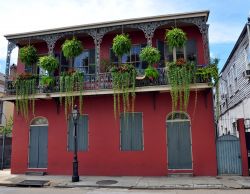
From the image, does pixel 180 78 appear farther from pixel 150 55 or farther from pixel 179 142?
pixel 179 142

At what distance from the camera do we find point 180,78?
11.9 meters

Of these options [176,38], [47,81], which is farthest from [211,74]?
[47,81]

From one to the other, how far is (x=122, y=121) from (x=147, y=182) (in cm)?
325

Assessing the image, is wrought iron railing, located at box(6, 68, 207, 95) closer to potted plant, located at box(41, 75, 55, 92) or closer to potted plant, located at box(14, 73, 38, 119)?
potted plant, located at box(41, 75, 55, 92)

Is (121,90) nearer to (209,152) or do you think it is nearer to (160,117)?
(160,117)

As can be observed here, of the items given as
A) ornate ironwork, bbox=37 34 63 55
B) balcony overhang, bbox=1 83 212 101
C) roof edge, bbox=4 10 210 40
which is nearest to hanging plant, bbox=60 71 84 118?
balcony overhang, bbox=1 83 212 101

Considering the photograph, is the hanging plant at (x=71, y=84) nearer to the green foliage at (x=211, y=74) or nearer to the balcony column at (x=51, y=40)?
A: the balcony column at (x=51, y=40)

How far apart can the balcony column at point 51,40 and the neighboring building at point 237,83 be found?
808 cm

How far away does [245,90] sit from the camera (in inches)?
612

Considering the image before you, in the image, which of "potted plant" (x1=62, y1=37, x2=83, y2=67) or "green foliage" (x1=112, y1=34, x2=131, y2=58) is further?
"potted plant" (x1=62, y1=37, x2=83, y2=67)

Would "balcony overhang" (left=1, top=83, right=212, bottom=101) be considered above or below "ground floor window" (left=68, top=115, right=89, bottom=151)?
above

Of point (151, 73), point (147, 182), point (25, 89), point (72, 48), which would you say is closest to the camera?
point (147, 182)

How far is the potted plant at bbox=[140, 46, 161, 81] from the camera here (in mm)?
12281

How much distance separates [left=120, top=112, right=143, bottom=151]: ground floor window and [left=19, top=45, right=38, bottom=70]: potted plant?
210 inches
